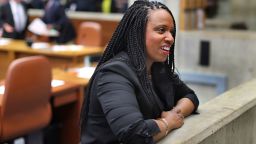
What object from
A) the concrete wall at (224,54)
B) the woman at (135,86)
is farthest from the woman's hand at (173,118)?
the concrete wall at (224,54)

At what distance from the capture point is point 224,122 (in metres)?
2.47

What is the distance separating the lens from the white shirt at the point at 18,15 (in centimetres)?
859

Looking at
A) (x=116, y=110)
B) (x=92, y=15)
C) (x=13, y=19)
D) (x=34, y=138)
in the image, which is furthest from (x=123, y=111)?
(x=92, y=15)

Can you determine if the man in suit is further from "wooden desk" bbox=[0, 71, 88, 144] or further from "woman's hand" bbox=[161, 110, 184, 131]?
"woman's hand" bbox=[161, 110, 184, 131]

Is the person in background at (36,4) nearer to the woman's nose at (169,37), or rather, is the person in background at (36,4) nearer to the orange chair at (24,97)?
the orange chair at (24,97)

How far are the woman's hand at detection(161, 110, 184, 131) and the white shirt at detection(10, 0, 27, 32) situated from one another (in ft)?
22.1

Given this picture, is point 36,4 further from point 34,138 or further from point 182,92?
point 182,92

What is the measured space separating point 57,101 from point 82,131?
2.33 m

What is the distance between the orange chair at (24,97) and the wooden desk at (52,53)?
2359mm

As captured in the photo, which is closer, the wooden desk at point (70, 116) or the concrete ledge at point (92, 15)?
the wooden desk at point (70, 116)

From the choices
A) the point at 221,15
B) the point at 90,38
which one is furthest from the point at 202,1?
the point at 221,15

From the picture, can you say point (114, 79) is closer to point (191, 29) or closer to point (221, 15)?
point (191, 29)

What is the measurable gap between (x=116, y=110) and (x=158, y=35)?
42 centimetres

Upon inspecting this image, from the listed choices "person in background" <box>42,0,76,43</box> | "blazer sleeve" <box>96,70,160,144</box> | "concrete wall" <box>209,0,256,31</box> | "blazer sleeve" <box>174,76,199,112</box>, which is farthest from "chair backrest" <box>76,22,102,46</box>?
"blazer sleeve" <box>96,70,160,144</box>
